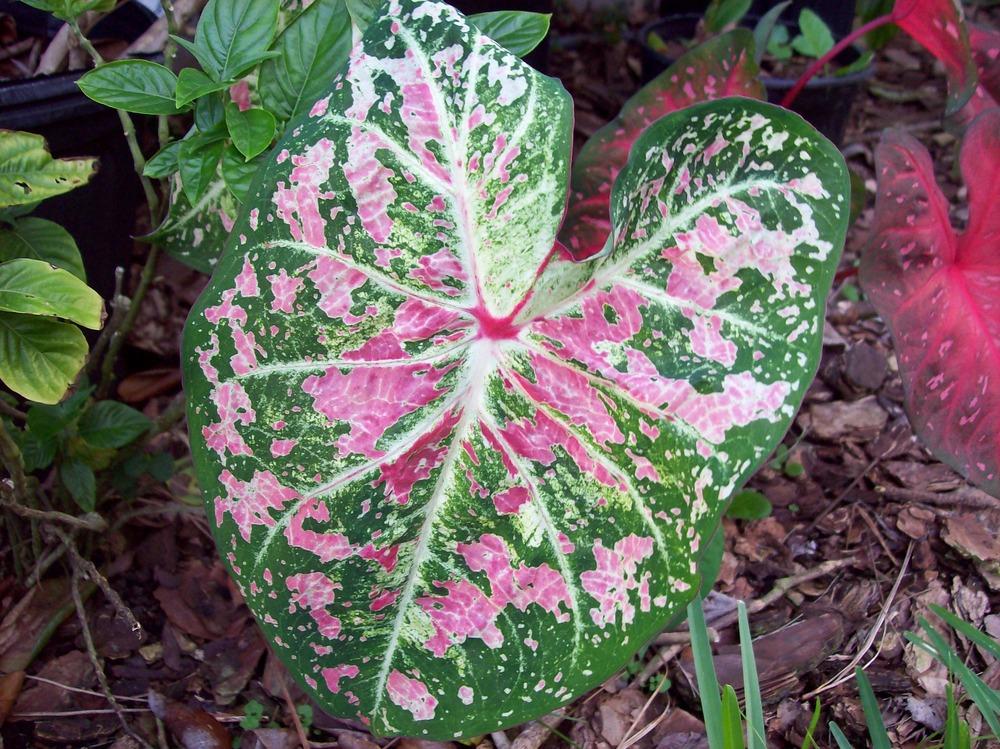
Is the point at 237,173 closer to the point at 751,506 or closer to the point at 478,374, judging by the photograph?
the point at 478,374

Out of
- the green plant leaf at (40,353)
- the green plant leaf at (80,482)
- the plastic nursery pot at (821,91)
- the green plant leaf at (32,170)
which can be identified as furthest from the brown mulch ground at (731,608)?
the plastic nursery pot at (821,91)

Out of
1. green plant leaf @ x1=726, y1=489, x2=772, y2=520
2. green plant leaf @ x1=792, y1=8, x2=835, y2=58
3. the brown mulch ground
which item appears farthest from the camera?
green plant leaf @ x1=792, y1=8, x2=835, y2=58

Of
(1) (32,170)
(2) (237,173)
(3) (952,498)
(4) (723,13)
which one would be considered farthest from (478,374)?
(4) (723,13)

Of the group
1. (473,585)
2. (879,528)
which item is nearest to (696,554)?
(473,585)

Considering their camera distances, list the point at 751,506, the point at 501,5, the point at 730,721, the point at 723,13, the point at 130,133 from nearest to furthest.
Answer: the point at 730,721 → the point at 130,133 → the point at 751,506 → the point at 723,13 → the point at 501,5

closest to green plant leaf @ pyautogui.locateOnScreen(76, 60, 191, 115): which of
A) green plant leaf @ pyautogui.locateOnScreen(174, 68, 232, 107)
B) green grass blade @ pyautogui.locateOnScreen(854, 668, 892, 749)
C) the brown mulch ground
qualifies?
green plant leaf @ pyautogui.locateOnScreen(174, 68, 232, 107)

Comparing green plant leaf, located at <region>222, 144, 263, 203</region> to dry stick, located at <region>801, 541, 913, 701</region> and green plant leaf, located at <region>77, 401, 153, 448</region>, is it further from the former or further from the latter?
dry stick, located at <region>801, 541, 913, 701</region>
